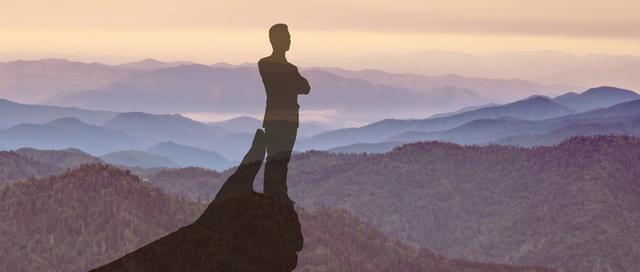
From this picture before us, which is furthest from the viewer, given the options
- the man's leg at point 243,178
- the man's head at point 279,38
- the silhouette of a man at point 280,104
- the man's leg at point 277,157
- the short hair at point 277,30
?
the short hair at point 277,30

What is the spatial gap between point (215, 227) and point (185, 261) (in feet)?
6.80

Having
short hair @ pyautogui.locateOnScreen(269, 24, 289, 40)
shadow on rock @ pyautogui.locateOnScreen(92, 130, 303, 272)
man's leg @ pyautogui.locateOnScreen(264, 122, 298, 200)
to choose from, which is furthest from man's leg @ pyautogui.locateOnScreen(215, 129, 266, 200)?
short hair @ pyautogui.locateOnScreen(269, 24, 289, 40)

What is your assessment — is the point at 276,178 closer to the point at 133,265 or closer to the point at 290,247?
the point at 290,247

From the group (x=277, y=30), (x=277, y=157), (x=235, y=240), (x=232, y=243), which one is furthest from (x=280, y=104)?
(x=232, y=243)

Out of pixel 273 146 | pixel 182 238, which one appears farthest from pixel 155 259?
pixel 273 146

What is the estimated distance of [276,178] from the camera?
42.7 m

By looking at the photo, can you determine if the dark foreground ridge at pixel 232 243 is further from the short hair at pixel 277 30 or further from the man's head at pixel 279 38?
the short hair at pixel 277 30

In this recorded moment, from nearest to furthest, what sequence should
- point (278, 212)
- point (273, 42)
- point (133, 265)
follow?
point (133, 265)
point (278, 212)
point (273, 42)

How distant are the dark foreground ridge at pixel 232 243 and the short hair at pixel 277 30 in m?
7.14

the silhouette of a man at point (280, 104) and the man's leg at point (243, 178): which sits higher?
the silhouette of a man at point (280, 104)

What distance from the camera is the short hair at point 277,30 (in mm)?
43812

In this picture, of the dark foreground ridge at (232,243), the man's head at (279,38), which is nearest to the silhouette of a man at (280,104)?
the man's head at (279,38)

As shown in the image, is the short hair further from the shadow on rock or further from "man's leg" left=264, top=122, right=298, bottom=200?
the shadow on rock

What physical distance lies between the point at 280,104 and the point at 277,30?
3.17 meters
